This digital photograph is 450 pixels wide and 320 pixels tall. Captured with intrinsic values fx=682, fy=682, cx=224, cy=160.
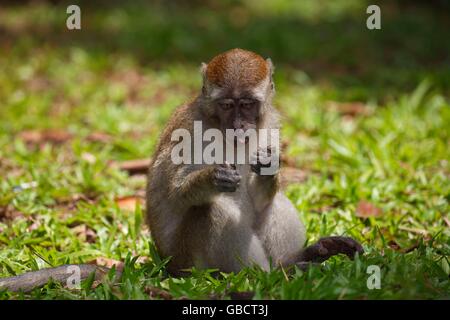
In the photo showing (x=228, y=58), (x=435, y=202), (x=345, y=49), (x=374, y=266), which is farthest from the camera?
(x=345, y=49)

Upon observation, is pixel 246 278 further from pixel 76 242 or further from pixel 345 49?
pixel 345 49

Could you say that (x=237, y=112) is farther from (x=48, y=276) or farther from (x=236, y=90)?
(x=48, y=276)

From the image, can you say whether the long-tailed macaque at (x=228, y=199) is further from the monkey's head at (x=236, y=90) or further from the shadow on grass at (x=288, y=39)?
the shadow on grass at (x=288, y=39)

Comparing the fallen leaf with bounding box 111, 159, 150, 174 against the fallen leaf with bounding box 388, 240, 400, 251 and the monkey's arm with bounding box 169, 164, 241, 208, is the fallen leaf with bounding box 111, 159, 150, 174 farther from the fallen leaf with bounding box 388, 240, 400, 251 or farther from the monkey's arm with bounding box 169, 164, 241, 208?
the fallen leaf with bounding box 388, 240, 400, 251

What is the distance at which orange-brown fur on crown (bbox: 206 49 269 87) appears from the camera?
469 cm

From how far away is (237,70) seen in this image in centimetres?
470

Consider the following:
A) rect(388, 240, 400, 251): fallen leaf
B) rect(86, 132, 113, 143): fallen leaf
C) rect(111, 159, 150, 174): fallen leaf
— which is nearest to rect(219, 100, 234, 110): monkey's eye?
rect(388, 240, 400, 251): fallen leaf

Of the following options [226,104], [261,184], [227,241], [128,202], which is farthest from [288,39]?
[227,241]

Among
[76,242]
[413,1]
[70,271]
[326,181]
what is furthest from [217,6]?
[70,271]

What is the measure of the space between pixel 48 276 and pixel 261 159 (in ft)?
5.30

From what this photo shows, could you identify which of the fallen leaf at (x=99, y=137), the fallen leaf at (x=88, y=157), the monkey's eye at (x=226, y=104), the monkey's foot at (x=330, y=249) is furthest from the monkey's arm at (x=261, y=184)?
the fallen leaf at (x=99, y=137)

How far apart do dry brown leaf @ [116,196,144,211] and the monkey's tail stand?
5.25 feet

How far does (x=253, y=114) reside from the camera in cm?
480

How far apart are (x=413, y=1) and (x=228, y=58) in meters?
10.4
